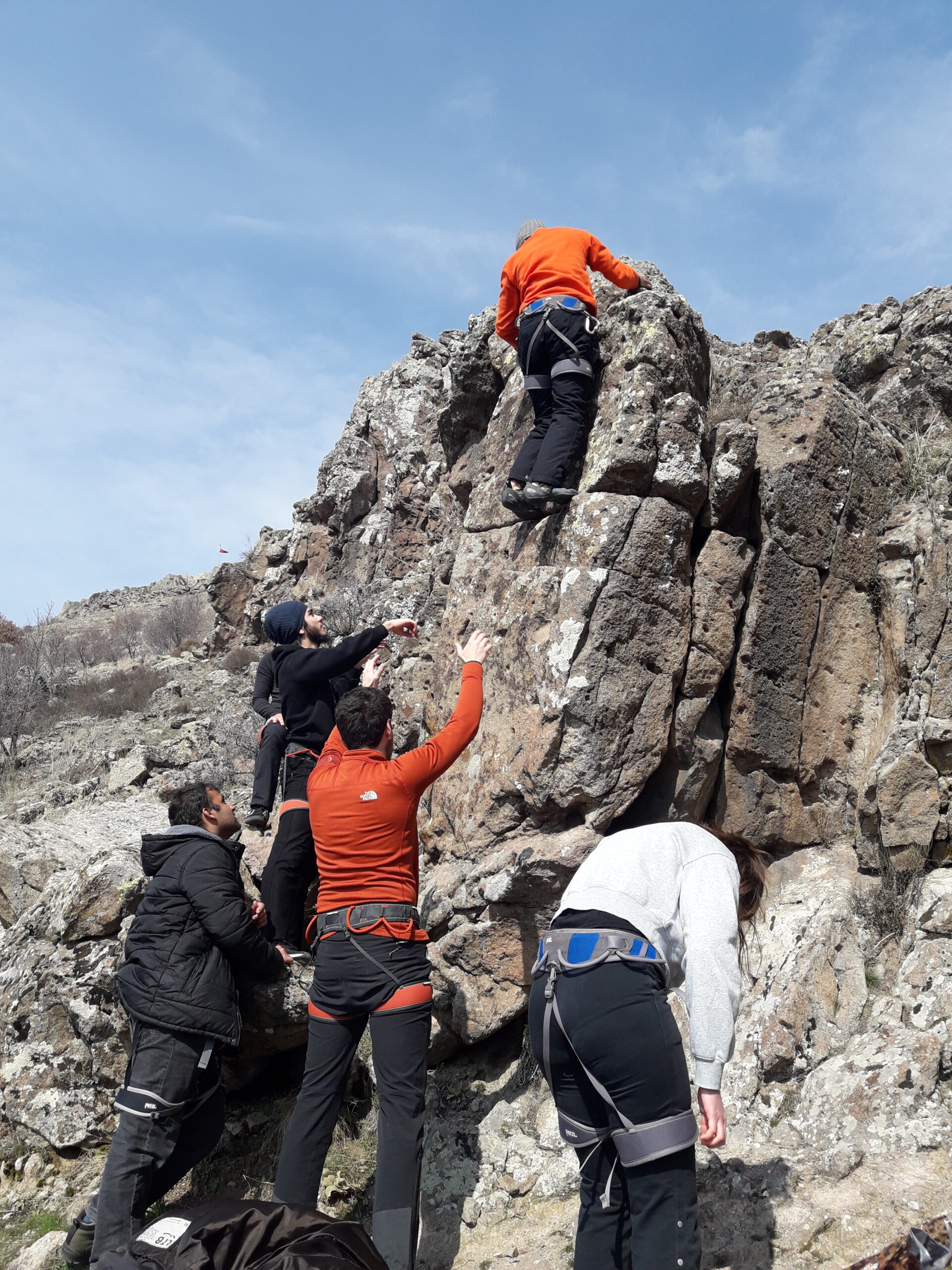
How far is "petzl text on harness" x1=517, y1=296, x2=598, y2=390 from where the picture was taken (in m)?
5.68

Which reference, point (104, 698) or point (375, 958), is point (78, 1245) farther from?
point (104, 698)

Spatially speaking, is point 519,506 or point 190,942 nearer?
point 190,942

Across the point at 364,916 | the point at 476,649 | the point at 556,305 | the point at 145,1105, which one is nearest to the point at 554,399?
the point at 556,305

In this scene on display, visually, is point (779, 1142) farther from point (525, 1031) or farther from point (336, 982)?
point (336, 982)

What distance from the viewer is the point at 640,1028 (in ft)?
9.18

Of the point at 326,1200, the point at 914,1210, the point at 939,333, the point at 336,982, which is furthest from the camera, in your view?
the point at 939,333

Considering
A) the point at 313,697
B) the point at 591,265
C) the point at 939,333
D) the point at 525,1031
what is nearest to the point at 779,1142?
the point at 525,1031

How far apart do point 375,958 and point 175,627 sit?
22.5m

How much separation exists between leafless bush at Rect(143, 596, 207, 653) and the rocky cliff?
17.9 metres

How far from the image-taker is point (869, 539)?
593cm

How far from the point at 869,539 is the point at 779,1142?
375 centimetres

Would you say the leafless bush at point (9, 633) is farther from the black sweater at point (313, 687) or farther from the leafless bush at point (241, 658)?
the black sweater at point (313, 687)

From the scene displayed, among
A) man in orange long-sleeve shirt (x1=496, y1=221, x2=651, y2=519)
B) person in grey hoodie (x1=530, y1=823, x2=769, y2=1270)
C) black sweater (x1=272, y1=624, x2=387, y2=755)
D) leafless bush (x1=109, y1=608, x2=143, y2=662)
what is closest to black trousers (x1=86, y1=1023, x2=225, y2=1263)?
black sweater (x1=272, y1=624, x2=387, y2=755)

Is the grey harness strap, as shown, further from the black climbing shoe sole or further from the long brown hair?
the long brown hair
